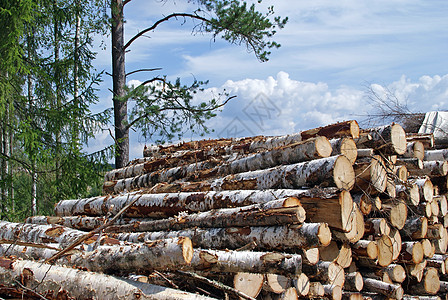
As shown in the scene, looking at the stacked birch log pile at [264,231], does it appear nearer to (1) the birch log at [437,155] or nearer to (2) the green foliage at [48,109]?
(1) the birch log at [437,155]

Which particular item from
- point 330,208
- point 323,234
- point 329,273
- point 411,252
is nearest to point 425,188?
point 411,252

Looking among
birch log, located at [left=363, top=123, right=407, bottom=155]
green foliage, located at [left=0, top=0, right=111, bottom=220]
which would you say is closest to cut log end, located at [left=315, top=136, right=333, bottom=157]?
birch log, located at [left=363, top=123, right=407, bottom=155]

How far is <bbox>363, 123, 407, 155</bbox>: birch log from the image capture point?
209 inches

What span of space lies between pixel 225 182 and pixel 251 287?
1.99 meters

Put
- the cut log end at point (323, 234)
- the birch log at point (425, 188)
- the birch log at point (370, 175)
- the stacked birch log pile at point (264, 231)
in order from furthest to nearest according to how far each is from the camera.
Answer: the birch log at point (425, 188) < the birch log at point (370, 175) < the cut log end at point (323, 234) < the stacked birch log pile at point (264, 231)

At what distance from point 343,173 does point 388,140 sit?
1193mm

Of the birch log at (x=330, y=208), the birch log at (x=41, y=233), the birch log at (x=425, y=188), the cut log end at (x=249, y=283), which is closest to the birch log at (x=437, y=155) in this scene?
the birch log at (x=425, y=188)

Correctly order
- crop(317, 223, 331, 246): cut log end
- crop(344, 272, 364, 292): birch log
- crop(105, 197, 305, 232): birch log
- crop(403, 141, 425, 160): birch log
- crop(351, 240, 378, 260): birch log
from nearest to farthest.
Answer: crop(317, 223, 331, 246): cut log end
crop(105, 197, 305, 232): birch log
crop(351, 240, 378, 260): birch log
crop(344, 272, 364, 292): birch log
crop(403, 141, 425, 160): birch log

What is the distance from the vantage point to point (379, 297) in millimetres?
5516

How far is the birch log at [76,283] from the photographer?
3.16 m

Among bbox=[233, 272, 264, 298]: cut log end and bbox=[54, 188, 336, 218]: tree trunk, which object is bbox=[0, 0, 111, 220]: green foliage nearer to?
bbox=[54, 188, 336, 218]: tree trunk

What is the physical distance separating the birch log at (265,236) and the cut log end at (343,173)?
2.55ft

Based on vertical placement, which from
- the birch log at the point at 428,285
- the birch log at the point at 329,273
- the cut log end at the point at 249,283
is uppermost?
the cut log end at the point at 249,283

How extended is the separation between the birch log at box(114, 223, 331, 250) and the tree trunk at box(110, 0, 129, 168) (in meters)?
8.37
